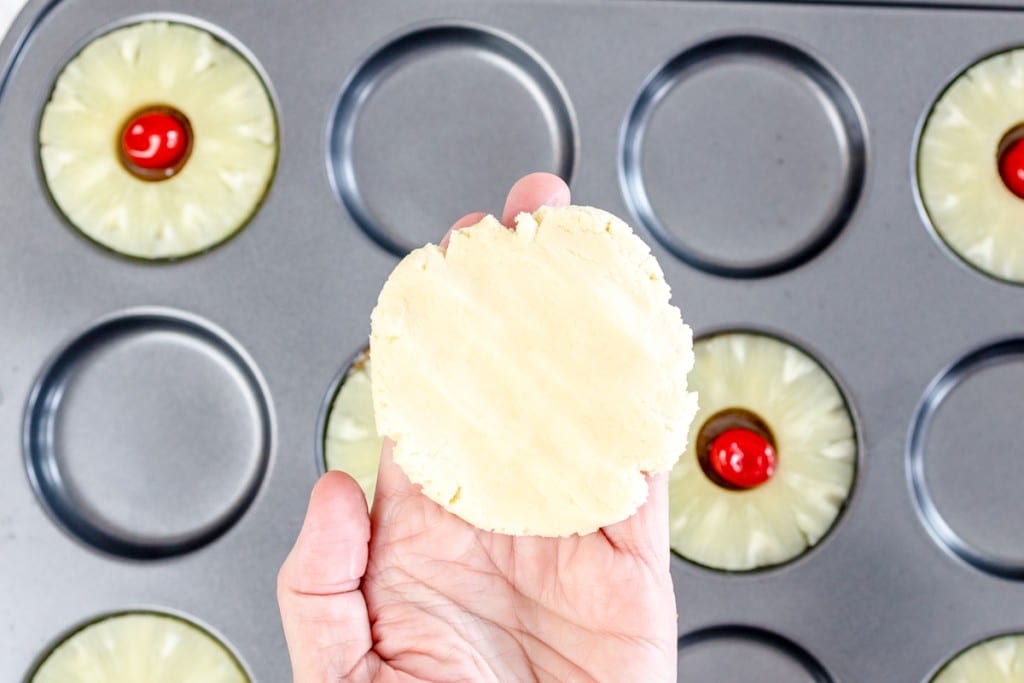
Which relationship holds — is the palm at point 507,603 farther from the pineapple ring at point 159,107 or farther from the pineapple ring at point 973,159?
the pineapple ring at point 973,159

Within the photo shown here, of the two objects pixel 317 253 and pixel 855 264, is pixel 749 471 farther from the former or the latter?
pixel 317 253

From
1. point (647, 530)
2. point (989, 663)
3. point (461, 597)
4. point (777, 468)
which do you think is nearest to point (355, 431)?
point (461, 597)

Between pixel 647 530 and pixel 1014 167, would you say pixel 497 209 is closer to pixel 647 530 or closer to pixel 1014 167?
pixel 647 530

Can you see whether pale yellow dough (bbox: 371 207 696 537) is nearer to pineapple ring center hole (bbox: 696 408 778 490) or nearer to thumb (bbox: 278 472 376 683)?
thumb (bbox: 278 472 376 683)

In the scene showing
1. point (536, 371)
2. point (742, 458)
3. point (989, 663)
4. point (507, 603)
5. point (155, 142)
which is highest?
point (155, 142)

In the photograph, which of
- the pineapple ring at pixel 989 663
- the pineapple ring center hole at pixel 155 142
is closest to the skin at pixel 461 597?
the pineapple ring at pixel 989 663
